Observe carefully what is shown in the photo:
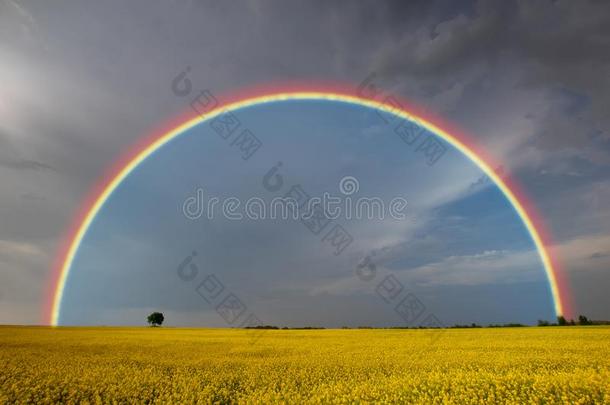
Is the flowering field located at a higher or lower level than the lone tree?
lower

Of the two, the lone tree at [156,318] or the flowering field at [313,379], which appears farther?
the lone tree at [156,318]

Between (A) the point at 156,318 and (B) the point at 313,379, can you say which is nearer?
(B) the point at 313,379

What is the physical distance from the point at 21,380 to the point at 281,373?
1100cm

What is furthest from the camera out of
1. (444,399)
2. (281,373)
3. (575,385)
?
(281,373)

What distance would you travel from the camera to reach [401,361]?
23266mm

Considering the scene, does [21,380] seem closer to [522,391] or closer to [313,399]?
[313,399]

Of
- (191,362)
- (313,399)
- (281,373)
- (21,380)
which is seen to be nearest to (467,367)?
(281,373)

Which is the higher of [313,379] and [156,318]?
[156,318]

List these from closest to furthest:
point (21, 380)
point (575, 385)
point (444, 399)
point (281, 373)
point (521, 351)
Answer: point (444, 399)
point (575, 385)
point (21, 380)
point (281, 373)
point (521, 351)

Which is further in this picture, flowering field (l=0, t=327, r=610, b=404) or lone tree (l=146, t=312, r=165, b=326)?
lone tree (l=146, t=312, r=165, b=326)

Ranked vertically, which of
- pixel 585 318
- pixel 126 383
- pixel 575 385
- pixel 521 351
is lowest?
pixel 585 318

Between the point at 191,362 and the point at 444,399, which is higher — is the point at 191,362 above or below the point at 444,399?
above

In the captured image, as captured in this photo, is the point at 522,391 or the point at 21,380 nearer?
the point at 522,391

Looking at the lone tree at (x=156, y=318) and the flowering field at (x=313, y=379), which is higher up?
the lone tree at (x=156, y=318)
